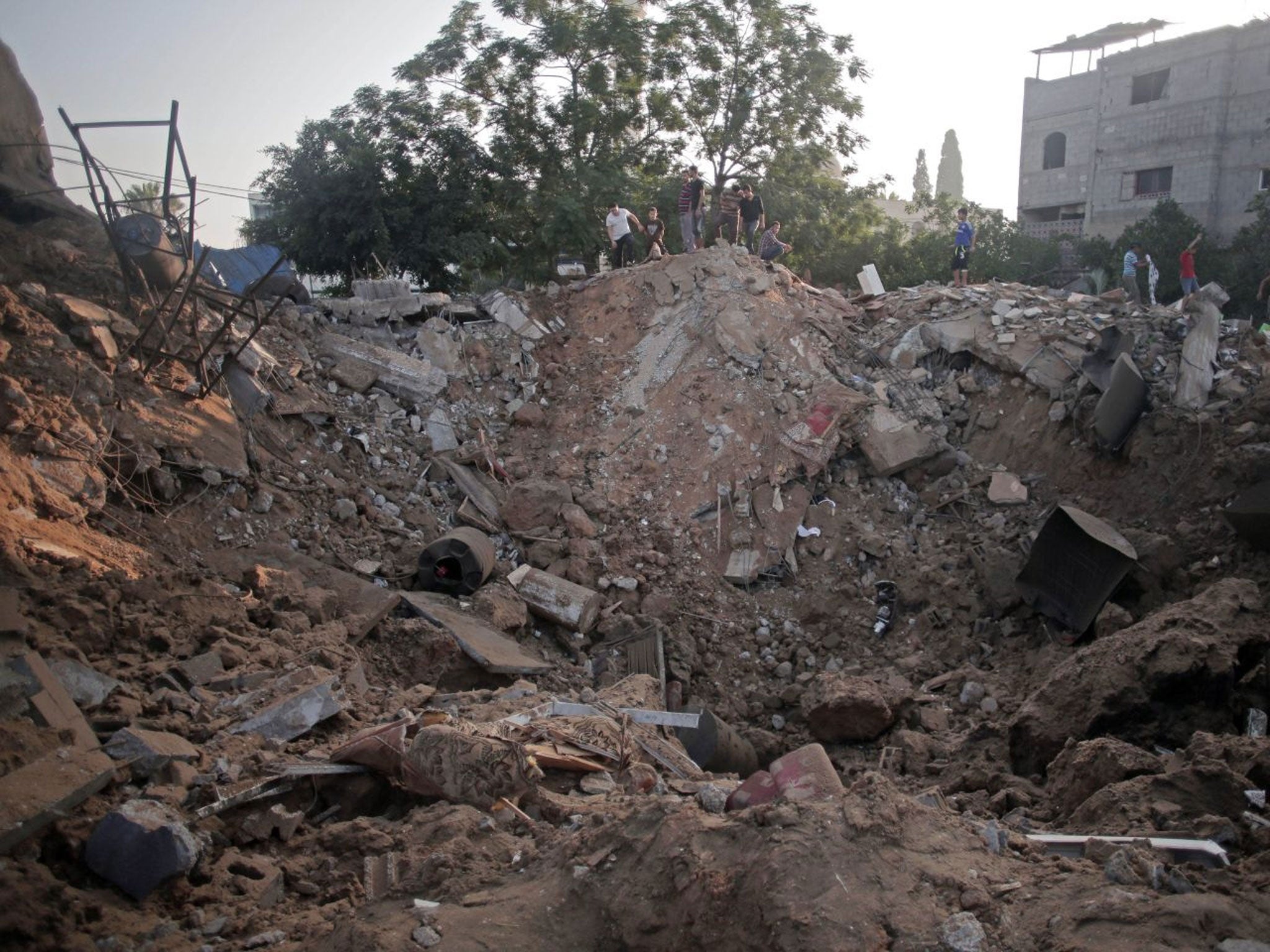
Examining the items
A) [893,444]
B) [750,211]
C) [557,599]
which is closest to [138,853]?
[557,599]

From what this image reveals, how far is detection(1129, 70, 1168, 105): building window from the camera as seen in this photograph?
2061cm

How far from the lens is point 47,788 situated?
3578 millimetres

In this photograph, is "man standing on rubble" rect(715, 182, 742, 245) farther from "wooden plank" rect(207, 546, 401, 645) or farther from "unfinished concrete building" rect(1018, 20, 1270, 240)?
"unfinished concrete building" rect(1018, 20, 1270, 240)

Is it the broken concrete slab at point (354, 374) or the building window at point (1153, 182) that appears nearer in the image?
the broken concrete slab at point (354, 374)

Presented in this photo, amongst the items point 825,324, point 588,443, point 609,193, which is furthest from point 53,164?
point 825,324

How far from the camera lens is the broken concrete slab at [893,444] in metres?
9.46

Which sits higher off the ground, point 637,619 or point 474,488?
point 474,488

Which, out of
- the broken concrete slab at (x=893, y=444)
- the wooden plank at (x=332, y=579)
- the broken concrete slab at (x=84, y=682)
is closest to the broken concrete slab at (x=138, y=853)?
the broken concrete slab at (x=84, y=682)

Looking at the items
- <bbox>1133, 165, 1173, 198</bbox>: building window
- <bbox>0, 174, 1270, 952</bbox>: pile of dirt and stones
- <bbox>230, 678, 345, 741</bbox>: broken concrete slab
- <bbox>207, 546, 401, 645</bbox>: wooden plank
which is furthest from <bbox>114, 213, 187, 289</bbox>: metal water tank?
<bbox>1133, 165, 1173, 198</bbox>: building window

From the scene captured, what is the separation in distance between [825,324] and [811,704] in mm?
5762

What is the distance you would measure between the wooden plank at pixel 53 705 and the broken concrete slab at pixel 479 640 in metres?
2.71

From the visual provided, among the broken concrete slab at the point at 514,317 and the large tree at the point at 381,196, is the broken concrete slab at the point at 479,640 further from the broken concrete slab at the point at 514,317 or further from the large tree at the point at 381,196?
the large tree at the point at 381,196

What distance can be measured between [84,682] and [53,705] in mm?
469

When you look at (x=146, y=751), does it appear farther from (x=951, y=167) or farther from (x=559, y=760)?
(x=951, y=167)
